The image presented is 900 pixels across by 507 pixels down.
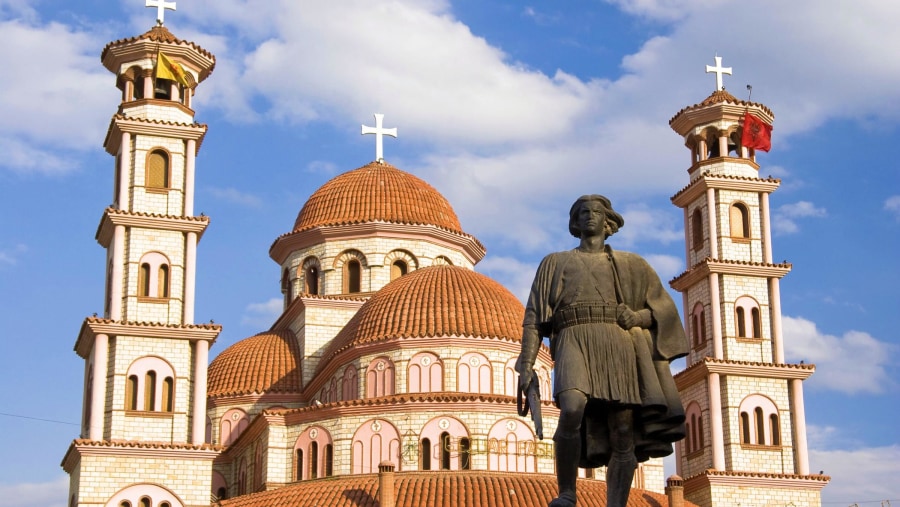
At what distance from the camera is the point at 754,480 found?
147 ft

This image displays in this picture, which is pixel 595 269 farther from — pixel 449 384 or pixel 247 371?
pixel 247 371

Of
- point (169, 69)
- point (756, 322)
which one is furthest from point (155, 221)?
point (756, 322)

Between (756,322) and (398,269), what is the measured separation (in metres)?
12.9

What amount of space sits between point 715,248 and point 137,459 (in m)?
19.2

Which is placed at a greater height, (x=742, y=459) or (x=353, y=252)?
(x=353, y=252)

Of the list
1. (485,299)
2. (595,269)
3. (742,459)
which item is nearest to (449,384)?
(485,299)

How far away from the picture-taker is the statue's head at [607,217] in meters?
12.0

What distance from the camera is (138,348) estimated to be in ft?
136

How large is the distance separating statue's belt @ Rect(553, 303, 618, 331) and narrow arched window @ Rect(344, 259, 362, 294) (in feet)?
136

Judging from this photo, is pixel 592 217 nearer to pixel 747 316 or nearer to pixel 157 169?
pixel 157 169

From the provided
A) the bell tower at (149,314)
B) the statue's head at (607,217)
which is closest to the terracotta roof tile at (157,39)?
the bell tower at (149,314)

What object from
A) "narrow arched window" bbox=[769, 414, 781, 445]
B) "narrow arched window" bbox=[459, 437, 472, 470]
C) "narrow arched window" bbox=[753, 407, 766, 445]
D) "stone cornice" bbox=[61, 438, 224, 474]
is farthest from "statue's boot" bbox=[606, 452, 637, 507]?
"narrow arched window" bbox=[769, 414, 781, 445]

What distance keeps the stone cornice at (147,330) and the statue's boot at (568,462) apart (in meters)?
31.1

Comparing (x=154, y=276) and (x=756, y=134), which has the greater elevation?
(x=756, y=134)
